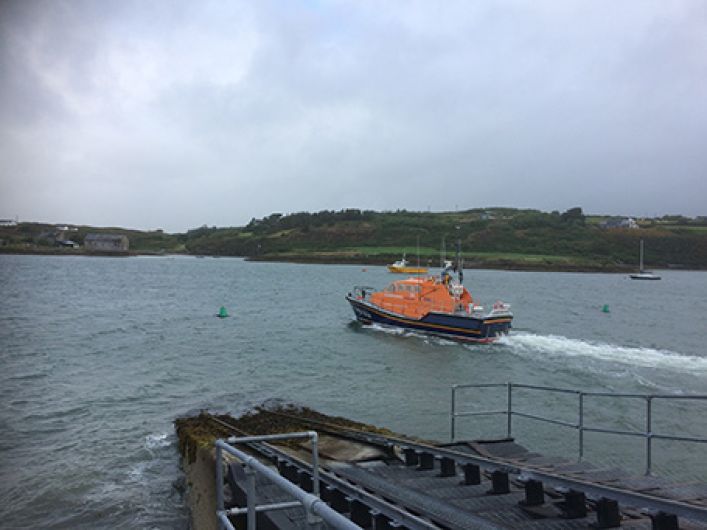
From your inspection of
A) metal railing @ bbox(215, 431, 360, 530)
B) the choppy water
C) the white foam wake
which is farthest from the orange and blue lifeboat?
metal railing @ bbox(215, 431, 360, 530)

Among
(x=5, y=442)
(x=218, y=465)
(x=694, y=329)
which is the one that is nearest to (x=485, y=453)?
(x=218, y=465)

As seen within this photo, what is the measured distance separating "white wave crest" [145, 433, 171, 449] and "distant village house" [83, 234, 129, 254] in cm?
14628

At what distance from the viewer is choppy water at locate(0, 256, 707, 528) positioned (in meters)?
10.5

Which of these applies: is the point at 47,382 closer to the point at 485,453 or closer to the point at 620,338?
the point at 485,453

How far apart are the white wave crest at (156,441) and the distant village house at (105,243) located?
146 m

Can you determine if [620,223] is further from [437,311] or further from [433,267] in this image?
[437,311]

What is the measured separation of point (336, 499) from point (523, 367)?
1783cm

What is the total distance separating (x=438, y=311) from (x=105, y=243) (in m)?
139

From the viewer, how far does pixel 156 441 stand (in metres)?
12.4

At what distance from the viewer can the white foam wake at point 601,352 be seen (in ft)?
73.5

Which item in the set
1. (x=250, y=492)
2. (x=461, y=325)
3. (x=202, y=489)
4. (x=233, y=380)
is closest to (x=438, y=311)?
(x=461, y=325)

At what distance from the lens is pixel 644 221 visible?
159375 millimetres

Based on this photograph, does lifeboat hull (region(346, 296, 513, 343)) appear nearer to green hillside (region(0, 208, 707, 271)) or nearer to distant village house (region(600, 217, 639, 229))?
green hillside (region(0, 208, 707, 271))

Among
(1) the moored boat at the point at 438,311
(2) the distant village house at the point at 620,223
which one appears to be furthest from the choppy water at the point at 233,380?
(2) the distant village house at the point at 620,223
